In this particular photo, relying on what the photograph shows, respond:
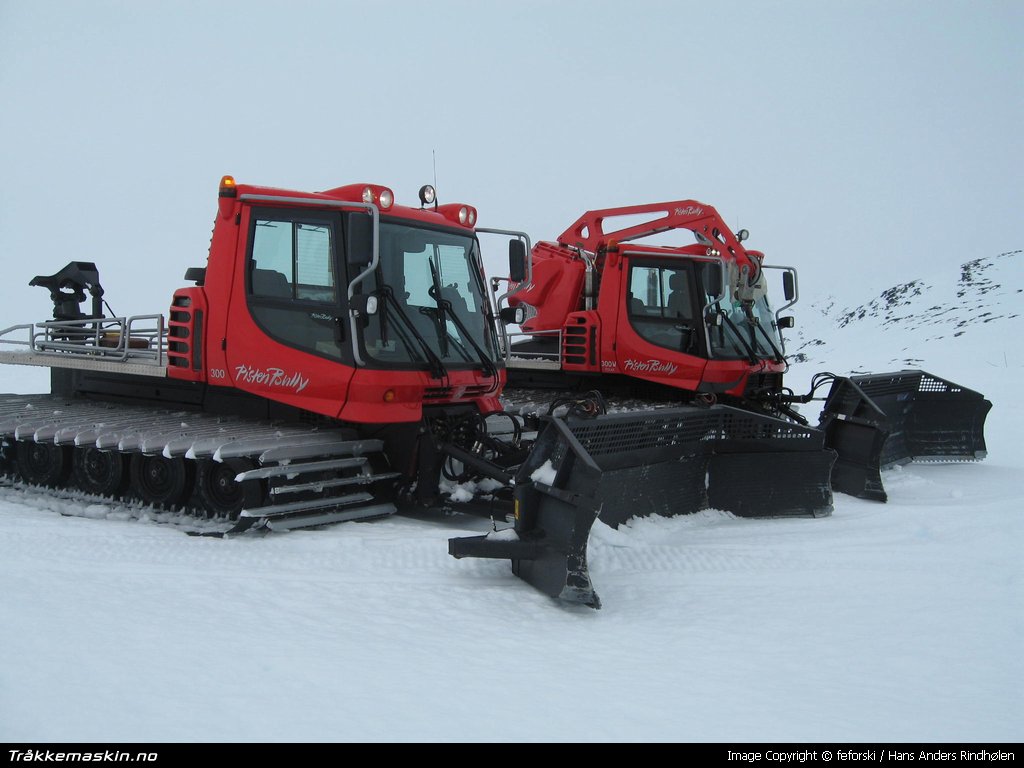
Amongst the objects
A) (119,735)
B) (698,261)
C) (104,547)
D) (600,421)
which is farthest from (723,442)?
(119,735)

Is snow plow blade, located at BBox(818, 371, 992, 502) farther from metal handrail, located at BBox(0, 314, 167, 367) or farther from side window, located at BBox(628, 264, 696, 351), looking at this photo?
metal handrail, located at BBox(0, 314, 167, 367)

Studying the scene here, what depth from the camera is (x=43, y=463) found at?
742 cm

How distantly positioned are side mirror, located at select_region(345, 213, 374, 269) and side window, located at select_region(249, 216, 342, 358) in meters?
0.43

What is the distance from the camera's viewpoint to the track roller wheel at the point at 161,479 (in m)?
6.36

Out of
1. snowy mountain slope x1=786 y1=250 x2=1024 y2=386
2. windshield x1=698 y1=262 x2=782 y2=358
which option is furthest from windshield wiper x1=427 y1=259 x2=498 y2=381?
snowy mountain slope x1=786 y1=250 x2=1024 y2=386

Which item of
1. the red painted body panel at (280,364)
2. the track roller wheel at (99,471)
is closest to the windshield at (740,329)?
the red painted body panel at (280,364)

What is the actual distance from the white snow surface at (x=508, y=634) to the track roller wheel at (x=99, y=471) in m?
0.59

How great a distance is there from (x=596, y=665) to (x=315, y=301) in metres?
3.59

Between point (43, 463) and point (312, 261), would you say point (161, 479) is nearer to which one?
point (43, 463)

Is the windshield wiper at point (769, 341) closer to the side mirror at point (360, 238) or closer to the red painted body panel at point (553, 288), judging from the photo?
the red painted body panel at point (553, 288)

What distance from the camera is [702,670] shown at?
3.38 metres

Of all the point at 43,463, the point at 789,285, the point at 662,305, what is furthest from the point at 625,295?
the point at 43,463

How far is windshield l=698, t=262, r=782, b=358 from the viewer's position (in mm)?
8977

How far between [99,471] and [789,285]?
→ 7198mm
